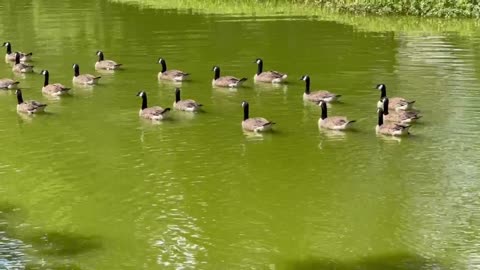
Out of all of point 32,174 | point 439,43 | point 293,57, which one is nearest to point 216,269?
point 32,174

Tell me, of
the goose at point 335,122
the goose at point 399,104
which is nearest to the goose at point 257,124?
the goose at point 335,122

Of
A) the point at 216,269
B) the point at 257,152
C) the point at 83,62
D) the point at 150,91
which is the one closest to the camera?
the point at 216,269

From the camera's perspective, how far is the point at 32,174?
18094mm

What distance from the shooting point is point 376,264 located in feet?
43.4

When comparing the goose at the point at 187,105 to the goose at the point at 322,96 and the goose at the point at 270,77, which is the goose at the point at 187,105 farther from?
the goose at the point at 270,77

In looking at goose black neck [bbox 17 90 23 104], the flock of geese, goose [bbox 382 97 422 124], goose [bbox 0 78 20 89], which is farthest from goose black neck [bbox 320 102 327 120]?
goose [bbox 0 78 20 89]

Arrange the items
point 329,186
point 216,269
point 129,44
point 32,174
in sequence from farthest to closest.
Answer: point 129,44, point 32,174, point 329,186, point 216,269

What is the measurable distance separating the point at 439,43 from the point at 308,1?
597 inches

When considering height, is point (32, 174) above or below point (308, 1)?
below

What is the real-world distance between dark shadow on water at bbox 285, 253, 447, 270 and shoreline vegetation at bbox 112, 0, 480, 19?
30.9m

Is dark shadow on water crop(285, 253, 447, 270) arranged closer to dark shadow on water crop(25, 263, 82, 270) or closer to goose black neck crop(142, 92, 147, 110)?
dark shadow on water crop(25, 263, 82, 270)

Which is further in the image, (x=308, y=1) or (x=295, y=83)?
(x=308, y=1)

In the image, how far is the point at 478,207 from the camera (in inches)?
603

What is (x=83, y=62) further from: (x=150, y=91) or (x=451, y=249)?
(x=451, y=249)
